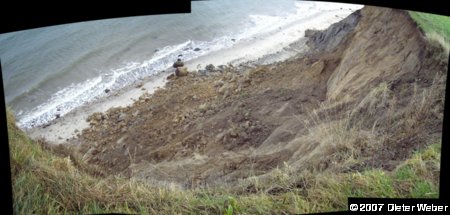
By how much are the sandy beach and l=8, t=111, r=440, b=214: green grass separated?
207 inches

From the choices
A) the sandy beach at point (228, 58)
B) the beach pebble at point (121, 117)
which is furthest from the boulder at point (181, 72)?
the beach pebble at point (121, 117)

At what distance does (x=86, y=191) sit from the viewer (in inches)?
142

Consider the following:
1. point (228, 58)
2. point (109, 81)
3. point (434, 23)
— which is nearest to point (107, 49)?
point (109, 81)

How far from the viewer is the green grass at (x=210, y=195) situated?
3299 mm

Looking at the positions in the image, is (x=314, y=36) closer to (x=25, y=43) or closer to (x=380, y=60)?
(x=380, y=60)

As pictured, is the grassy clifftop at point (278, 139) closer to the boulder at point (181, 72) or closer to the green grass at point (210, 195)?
the green grass at point (210, 195)

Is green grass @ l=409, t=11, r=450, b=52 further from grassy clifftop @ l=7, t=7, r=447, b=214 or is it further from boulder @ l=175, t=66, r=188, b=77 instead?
boulder @ l=175, t=66, r=188, b=77

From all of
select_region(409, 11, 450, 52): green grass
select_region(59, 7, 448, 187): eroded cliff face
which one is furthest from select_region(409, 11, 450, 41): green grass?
select_region(59, 7, 448, 187): eroded cliff face

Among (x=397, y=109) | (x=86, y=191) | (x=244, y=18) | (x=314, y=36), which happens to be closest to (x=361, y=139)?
(x=397, y=109)

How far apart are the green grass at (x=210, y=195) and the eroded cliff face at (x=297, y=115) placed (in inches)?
25.0

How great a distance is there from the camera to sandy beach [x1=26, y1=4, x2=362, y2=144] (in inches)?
360

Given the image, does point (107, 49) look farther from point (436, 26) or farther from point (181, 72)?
point (436, 26)

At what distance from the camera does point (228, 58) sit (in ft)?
39.1

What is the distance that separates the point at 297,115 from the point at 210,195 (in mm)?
4030
